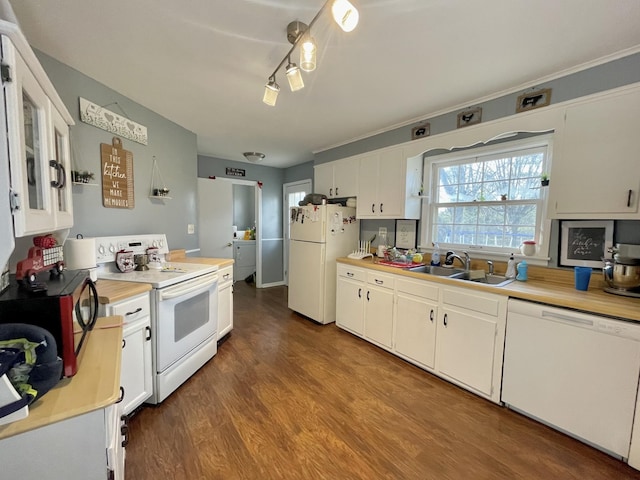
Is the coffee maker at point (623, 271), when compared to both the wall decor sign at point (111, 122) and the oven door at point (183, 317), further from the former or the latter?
the wall decor sign at point (111, 122)

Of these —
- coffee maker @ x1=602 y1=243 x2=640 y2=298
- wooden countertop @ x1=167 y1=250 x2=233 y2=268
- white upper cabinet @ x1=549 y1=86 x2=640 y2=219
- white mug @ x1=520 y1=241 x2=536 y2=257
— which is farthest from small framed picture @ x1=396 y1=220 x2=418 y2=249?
wooden countertop @ x1=167 y1=250 x2=233 y2=268

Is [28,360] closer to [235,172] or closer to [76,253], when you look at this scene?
[76,253]

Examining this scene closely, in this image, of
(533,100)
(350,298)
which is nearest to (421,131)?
(533,100)

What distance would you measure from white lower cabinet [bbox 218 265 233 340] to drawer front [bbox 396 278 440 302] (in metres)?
1.77

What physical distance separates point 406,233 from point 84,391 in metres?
2.98

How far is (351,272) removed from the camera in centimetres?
311

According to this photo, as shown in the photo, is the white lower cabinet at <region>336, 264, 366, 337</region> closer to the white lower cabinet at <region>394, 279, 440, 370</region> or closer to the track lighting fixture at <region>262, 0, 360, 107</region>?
the white lower cabinet at <region>394, 279, 440, 370</region>

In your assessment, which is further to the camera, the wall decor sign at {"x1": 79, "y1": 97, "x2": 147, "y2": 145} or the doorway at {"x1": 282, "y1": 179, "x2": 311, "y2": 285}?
the doorway at {"x1": 282, "y1": 179, "x2": 311, "y2": 285}

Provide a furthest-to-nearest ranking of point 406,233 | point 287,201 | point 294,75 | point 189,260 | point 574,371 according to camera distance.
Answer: point 287,201, point 406,233, point 189,260, point 574,371, point 294,75

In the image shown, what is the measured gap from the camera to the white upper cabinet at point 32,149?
0.84 meters

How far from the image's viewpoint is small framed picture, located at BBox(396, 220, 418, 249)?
3121mm

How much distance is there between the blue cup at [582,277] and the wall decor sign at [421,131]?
173 centimetres

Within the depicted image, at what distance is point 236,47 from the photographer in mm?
1681

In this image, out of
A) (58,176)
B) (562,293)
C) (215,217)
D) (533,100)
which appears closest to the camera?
(58,176)
